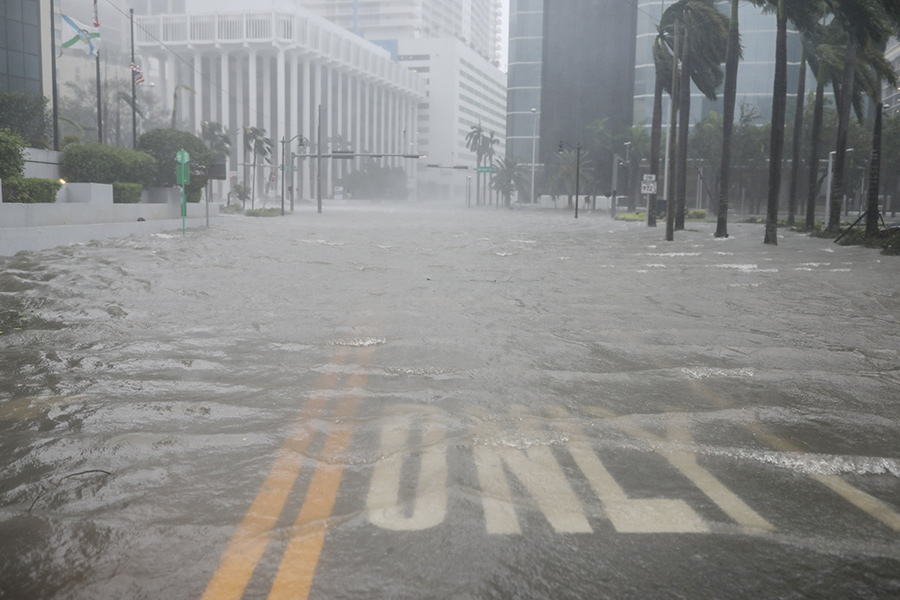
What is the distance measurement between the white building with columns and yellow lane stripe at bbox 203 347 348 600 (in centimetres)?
11417

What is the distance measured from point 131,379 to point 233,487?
324cm

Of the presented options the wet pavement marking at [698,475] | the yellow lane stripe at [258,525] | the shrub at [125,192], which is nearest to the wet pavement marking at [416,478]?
the yellow lane stripe at [258,525]

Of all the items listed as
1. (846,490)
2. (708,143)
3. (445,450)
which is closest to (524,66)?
(708,143)

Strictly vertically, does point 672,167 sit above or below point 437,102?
below

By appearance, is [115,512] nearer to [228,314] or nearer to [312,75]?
[228,314]

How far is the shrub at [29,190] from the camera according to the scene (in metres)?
24.3

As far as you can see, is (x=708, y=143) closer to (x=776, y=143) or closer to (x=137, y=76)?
(x=776, y=143)

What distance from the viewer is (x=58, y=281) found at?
50.5 ft

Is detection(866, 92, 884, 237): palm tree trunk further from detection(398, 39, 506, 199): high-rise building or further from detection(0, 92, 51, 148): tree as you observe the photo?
detection(398, 39, 506, 199): high-rise building

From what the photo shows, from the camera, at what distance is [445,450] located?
5461 millimetres

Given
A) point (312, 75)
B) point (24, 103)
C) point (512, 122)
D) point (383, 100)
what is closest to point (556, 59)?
point (512, 122)

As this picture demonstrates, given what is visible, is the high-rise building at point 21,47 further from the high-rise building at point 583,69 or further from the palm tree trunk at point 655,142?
the high-rise building at point 583,69

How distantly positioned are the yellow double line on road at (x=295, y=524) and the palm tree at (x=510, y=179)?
114005 millimetres

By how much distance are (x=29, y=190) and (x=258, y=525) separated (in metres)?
24.3
